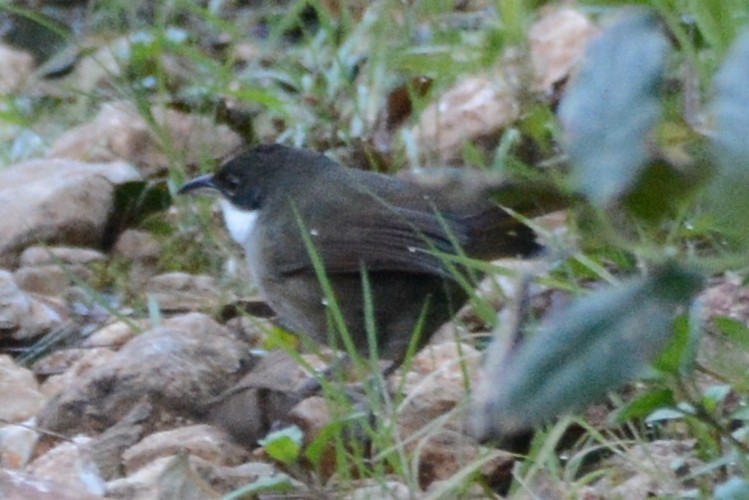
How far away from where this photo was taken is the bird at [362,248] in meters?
3.64

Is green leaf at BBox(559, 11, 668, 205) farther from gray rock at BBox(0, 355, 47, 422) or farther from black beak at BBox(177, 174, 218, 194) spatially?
black beak at BBox(177, 174, 218, 194)

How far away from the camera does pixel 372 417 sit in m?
2.90

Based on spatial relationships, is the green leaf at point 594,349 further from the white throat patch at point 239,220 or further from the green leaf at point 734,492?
the white throat patch at point 239,220

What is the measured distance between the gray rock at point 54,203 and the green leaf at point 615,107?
398cm

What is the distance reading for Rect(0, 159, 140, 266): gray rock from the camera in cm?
482

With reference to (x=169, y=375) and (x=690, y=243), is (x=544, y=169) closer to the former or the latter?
(x=690, y=243)

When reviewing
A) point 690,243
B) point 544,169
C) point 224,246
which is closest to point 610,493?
point 690,243

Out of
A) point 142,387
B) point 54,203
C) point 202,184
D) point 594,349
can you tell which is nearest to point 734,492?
point 594,349

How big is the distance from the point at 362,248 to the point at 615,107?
9.86 feet

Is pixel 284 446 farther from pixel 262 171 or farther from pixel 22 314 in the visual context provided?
pixel 262 171

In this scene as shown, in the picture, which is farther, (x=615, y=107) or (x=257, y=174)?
(x=257, y=174)

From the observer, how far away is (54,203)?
490 cm

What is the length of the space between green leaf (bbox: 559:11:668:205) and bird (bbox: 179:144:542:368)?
2522 millimetres

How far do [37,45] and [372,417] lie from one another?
15.9ft
